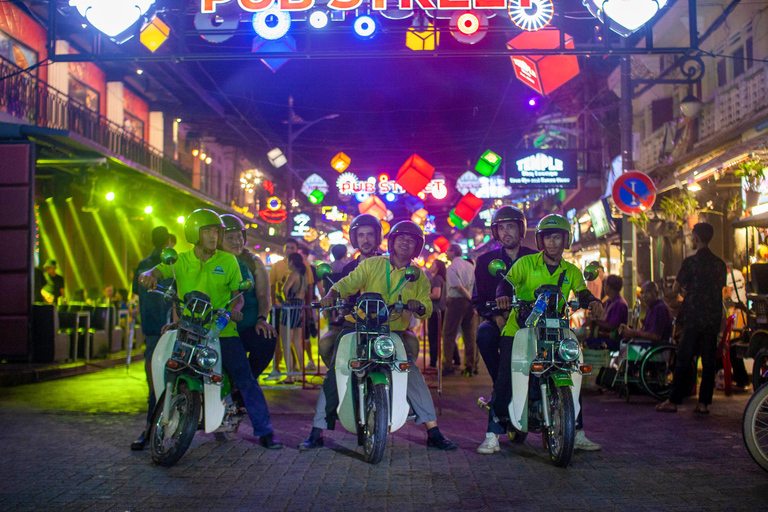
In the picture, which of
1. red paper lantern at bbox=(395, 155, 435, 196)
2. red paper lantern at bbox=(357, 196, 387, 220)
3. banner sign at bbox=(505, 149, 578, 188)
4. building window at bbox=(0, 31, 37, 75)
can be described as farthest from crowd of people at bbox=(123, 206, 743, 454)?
red paper lantern at bbox=(357, 196, 387, 220)

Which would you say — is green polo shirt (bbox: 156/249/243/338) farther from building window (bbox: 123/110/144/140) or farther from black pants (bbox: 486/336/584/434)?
building window (bbox: 123/110/144/140)

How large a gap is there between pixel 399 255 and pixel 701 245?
395 cm

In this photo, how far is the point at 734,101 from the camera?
50.4 feet

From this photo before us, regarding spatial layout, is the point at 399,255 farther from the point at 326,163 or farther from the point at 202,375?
the point at 326,163

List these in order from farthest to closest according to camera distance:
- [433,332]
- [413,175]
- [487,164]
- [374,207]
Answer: [374,207] → [487,164] → [413,175] → [433,332]

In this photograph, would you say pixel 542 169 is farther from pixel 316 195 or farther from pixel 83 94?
pixel 83 94

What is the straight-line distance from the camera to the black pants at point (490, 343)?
252 inches

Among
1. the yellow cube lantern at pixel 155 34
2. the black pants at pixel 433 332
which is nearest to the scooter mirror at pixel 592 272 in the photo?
the black pants at pixel 433 332

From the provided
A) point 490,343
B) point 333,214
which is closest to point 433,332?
point 490,343

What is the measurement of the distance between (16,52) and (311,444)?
582 inches

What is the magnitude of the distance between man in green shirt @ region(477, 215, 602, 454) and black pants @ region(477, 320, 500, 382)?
0.91 ft

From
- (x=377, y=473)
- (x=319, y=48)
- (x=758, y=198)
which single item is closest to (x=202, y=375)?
(x=377, y=473)

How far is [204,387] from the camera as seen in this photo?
5.57 metres

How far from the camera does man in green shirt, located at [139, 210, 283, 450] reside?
580cm
